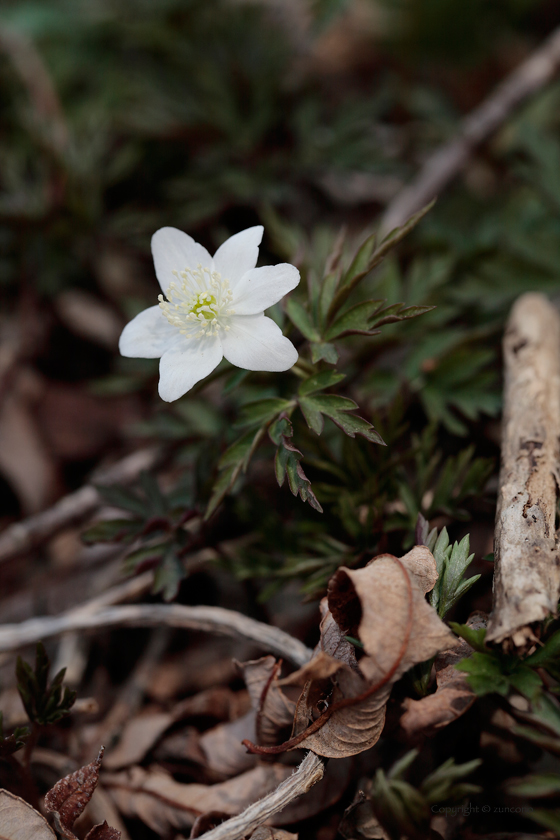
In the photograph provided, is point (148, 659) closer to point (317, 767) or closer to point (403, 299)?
point (317, 767)

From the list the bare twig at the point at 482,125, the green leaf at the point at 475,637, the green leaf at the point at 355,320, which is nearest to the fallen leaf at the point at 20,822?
the green leaf at the point at 475,637

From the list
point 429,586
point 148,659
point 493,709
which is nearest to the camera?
point 429,586

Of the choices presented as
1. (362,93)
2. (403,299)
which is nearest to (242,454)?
(403,299)

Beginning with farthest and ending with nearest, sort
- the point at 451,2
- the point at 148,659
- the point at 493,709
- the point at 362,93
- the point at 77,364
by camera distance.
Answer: the point at 362,93 → the point at 451,2 → the point at 77,364 → the point at 148,659 → the point at 493,709

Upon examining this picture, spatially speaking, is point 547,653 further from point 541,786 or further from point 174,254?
point 174,254

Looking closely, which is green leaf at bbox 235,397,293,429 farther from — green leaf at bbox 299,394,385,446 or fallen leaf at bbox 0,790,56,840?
fallen leaf at bbox 0,790,56,840

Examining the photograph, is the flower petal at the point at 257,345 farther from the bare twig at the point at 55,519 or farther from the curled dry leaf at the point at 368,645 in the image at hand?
the bare twig at the point at 55,519
